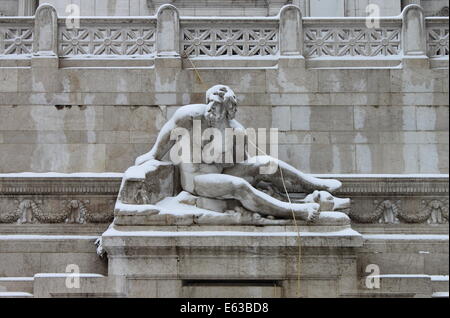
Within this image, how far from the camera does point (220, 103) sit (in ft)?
47.3

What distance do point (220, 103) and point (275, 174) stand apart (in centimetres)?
158

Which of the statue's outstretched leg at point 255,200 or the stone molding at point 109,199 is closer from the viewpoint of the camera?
the statue's outstretched leg at point 255,200

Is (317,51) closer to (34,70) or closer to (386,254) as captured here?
(386,254)

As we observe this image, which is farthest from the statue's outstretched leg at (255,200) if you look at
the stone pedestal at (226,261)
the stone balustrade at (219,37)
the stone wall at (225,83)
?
the stone balustrade at (219,37)

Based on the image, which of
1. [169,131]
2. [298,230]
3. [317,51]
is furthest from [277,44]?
[298,230]

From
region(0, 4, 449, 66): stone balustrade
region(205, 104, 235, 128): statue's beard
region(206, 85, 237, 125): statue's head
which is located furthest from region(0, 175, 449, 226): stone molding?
region(0, 4, 449, 66): stone balustrade

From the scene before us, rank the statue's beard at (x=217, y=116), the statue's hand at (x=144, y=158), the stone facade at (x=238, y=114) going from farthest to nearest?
the stone facade at (x=238, y=114), the statue's hand at (x=144, y=158), the statue's beard at (x=217, y=116)

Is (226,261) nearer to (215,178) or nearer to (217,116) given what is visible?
(215,178)

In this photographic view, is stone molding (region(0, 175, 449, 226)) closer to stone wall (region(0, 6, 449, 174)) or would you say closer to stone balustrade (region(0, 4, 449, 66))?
stone wall (region(0, 6, 449, 174))

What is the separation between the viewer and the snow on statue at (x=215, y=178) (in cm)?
1393

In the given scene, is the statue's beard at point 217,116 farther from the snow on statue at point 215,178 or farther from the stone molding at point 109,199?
the stone molding at point 109,199

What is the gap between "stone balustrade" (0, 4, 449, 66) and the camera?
15.9 m

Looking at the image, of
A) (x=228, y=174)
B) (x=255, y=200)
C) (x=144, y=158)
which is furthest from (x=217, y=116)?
(x=255, y=200)

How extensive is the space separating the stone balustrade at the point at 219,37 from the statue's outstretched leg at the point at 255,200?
3.05 meters
